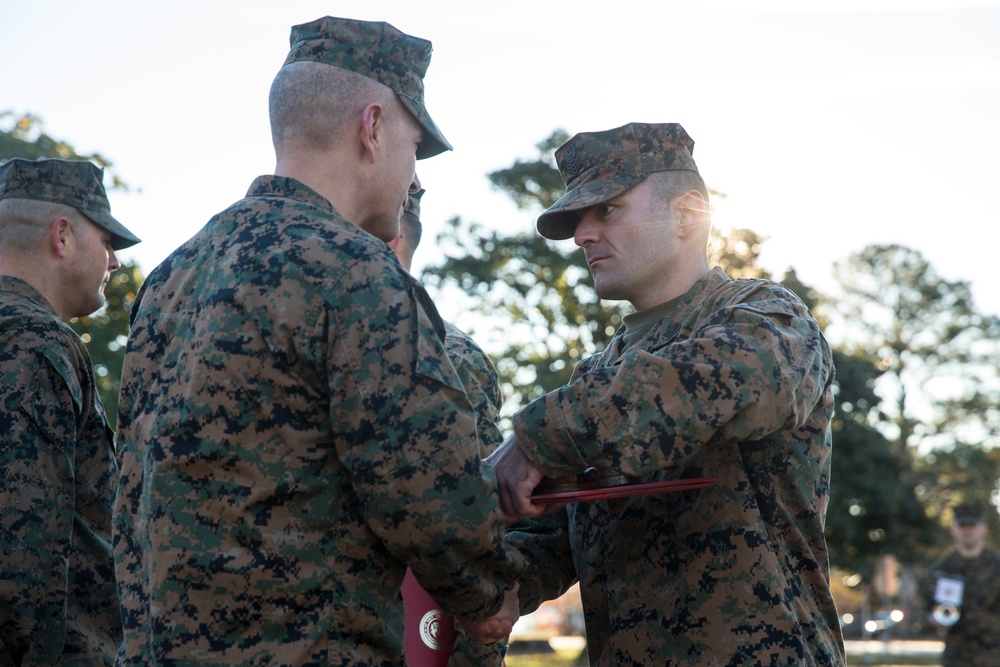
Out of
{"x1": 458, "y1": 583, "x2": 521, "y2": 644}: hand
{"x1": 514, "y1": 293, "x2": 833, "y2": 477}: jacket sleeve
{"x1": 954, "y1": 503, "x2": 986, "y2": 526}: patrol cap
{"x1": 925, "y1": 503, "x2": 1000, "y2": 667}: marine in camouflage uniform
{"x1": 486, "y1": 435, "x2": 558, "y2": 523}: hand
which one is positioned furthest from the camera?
{"x1": 954, "y1": 503, "x2": 986, "y2": 526}: patrol cap

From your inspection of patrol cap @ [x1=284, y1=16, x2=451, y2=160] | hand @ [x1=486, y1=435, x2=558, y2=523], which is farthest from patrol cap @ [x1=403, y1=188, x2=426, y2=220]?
hand @ [x1=486, y1=435, x2=558, y2=523]

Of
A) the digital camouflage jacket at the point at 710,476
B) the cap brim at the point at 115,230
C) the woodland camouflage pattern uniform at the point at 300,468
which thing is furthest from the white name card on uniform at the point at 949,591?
the woodland camouflage pattern uniform at the point at 300,468

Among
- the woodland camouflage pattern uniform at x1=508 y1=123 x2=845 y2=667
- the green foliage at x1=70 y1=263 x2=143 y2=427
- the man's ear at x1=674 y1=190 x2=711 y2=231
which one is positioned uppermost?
the man's ear at x1=674 y1=190 x2=711 y2=231

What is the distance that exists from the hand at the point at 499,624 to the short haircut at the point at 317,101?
149 cm

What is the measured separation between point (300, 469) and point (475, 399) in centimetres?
208

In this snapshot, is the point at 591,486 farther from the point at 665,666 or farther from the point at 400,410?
the point at 400,410

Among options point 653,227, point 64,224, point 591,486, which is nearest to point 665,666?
point 591,486

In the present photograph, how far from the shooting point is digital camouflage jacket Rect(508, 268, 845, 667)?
3.06 metres

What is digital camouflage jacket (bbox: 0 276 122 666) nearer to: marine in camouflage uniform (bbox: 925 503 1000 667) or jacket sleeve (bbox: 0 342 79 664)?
jacket sleeve (bbox: 0 342 79 664)

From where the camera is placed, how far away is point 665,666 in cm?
336

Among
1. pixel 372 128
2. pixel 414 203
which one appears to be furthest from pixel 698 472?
pixel 414 203

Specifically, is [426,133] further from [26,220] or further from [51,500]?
[26,220]

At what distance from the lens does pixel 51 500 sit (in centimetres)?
433

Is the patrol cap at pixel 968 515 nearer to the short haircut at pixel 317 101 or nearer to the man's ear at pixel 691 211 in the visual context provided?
the man's ear at pixel 691 211
